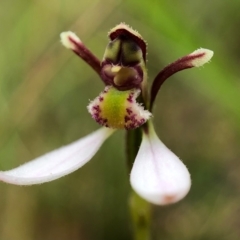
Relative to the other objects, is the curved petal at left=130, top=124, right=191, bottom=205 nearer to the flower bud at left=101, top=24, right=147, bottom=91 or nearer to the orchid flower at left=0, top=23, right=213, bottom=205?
the orchid flower at left=0, top=23, right=213, bottom=205

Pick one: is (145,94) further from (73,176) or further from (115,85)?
(73,176)

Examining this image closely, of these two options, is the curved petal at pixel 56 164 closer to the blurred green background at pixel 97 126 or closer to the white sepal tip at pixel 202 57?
the white sepal tip at pixel 202 57

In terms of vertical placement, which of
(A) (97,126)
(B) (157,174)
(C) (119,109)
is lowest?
(B) (157,174)

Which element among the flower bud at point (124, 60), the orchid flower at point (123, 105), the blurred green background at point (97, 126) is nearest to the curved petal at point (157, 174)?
the orchid flower at point (123, 105)

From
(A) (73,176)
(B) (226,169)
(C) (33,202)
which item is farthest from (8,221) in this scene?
(B) (226,169)

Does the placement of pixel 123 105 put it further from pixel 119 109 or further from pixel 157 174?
pixel 157 174

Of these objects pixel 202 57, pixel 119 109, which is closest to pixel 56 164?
pixel 119 109
